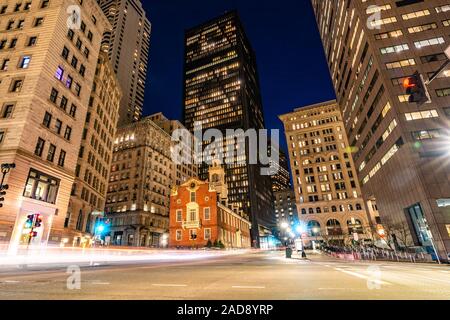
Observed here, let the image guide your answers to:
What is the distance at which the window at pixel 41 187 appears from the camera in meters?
25.7

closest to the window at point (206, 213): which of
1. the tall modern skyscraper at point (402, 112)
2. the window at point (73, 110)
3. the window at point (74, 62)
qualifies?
the window at point (73, 110)

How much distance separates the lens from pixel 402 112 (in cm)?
3844

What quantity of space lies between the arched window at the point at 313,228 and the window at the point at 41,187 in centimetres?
7775

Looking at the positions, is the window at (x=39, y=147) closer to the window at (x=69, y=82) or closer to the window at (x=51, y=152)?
the window at (x=51, y=152)

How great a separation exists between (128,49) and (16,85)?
388ft

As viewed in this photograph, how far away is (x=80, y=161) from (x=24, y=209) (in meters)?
15.1

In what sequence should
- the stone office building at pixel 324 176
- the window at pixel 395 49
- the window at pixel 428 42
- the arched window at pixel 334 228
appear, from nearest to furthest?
1. the window at pixel 428 42
2. the window at pixel 395 49
3. the arched window at pixel 334 228
4. the stone office building at pixel 324 176

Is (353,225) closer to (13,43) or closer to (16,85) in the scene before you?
(16,85)

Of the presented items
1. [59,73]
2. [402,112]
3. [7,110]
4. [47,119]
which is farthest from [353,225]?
[7,110]

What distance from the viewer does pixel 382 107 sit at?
142 feet

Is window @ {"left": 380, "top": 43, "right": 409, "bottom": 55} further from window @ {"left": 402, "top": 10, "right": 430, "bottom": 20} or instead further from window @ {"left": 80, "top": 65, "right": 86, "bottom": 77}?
window @ {"left": 80, "top": 65, "right": 86, "bottom": 77}

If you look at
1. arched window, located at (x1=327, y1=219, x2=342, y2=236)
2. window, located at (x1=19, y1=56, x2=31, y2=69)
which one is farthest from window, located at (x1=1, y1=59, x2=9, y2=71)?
arched window, located at (x1=327, y1=219, x2=342, y2=236)

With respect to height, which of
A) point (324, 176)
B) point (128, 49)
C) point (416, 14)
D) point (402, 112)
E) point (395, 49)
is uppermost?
point (128, 49)

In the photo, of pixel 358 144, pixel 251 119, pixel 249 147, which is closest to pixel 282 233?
pixel 249 147
